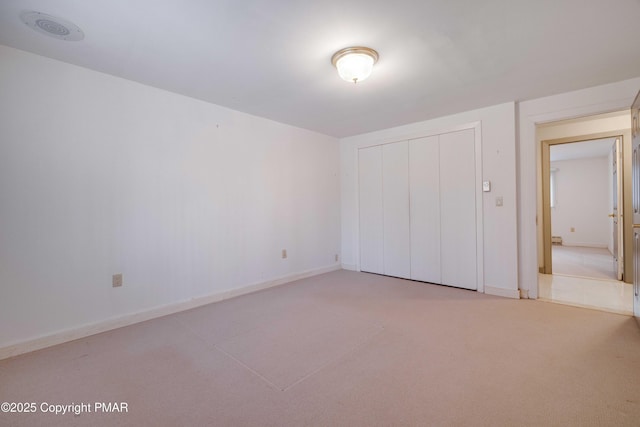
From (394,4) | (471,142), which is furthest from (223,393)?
(471,142)

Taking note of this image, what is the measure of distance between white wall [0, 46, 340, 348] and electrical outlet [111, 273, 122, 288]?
1.3 inches

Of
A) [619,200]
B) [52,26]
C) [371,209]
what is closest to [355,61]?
[52,26]

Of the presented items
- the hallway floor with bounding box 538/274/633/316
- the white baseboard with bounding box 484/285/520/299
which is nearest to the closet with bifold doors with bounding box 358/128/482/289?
the white baseboard with bounding box 484/285/520/299

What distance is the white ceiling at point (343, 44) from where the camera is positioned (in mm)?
1682

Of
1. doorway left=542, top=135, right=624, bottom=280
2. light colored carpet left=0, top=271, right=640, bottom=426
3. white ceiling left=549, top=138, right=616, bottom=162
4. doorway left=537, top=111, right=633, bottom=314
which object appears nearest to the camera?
light colored carpet left=0, top=271, right=640, bottom=426

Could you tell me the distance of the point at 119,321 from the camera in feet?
8.35

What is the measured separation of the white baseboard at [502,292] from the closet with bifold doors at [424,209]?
0.35 feet

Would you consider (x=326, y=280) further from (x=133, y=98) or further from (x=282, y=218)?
(x=133, y=98)

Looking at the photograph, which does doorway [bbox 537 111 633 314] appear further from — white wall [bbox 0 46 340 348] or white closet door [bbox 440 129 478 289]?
white wall [bbox 0 46 340 348]

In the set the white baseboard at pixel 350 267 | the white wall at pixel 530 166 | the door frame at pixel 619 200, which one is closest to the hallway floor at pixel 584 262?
the door frame at pixel 619 200

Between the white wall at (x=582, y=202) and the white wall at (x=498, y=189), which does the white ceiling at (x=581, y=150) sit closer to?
the white wall at (x=582, y=202)

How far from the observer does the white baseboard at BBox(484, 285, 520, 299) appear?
3229 millimetres

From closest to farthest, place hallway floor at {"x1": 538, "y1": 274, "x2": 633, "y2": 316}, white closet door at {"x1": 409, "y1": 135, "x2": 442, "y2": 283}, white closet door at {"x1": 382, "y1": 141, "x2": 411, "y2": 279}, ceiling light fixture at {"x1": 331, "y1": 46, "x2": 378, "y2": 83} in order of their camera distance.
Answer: ceiling light fixture at {"x1": 331, "y1": 46, "x2": 378, "y2": 83} → hallway floor at {"x1": 538, "y1": 274, "x2": 633, "y2": 316} → white closet door at {"x1": 409, "y1": 135, "x2": 442, "y2": 283} → white closet door at {"x1": 382, "y1": 141, "x2": 411, "y2": 279}

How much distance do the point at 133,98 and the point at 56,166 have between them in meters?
0.91
